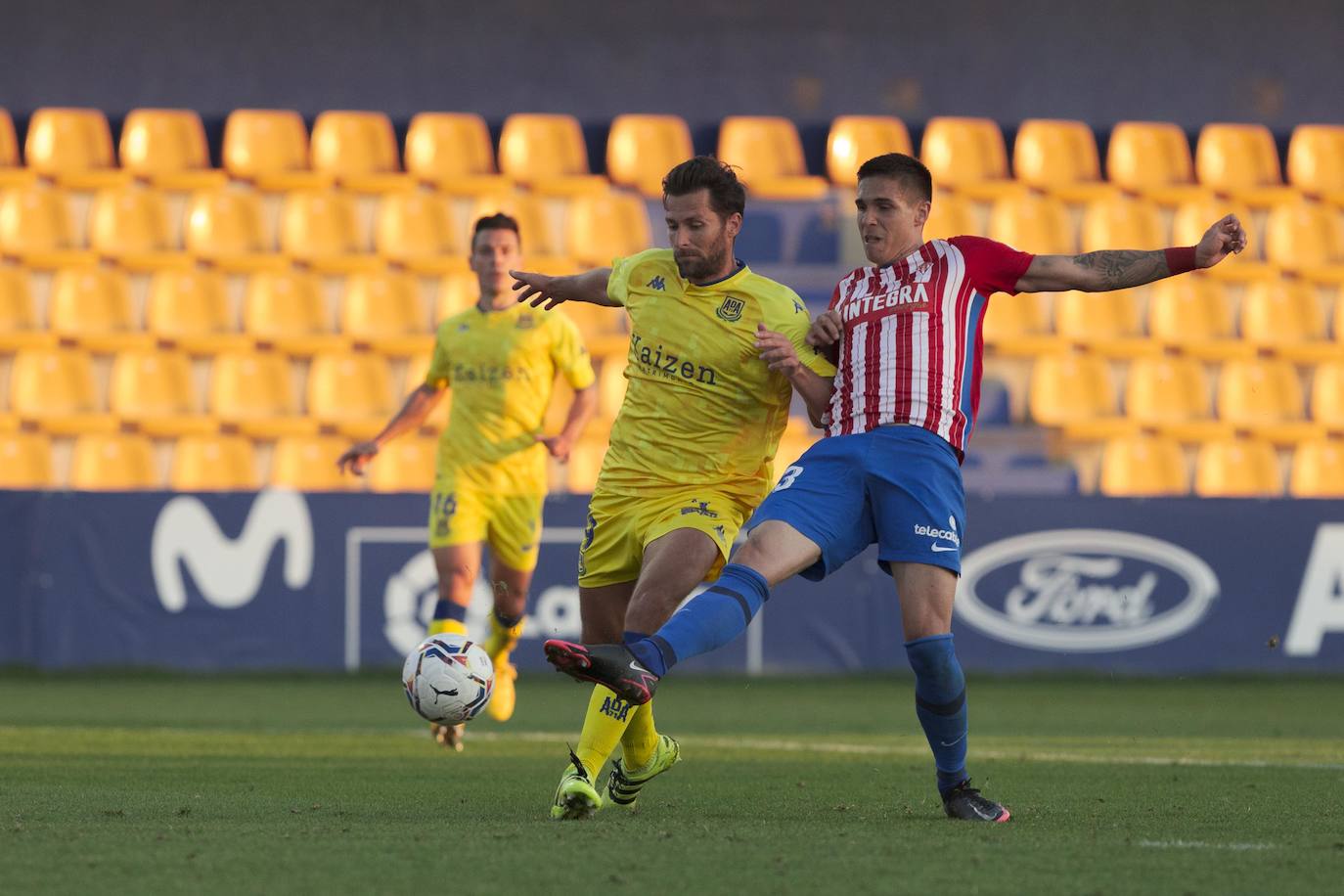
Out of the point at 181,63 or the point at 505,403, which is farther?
the point at 181,63

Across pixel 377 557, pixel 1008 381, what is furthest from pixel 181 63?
pixel 1008 381

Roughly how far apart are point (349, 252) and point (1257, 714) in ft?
26.6

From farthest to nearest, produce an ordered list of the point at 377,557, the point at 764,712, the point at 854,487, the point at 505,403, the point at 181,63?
1. the point at 181,63
2. the point at 377,557
3. the point at 764,712
4. the point at 505,403
5. the point at 854,487

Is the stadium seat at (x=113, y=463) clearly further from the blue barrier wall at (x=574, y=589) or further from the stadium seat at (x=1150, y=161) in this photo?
the stadium seat at (x=1150, y=161)

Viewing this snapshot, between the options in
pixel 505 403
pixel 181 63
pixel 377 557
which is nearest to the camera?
pixel 505 403

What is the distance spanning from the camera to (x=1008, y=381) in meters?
15.3

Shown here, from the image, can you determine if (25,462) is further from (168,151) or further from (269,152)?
(269,152)

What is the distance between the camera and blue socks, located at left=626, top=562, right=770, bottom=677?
4965 mm

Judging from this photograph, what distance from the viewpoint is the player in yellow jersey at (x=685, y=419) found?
18.8 feet

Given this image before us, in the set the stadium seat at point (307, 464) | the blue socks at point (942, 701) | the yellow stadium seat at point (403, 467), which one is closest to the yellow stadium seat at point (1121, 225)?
the yellow stadium seat at point (403, 467)

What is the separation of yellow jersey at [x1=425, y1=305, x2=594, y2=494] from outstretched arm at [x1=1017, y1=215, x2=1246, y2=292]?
3965 mm

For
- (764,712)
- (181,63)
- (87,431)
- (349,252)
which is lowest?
(764,712)

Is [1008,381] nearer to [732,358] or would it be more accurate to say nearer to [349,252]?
[349,252]

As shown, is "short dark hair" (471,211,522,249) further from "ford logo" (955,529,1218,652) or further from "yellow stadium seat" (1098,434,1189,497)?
"yellow stadium seat" (1098,434,1189,497)
